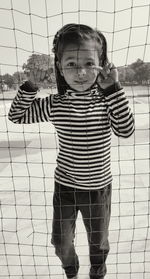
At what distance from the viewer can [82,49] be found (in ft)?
3.39

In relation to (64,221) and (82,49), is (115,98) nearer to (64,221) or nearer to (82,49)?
(82,49)

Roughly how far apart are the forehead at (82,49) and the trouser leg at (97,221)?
1.27 ft

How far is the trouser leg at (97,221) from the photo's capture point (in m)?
1.11

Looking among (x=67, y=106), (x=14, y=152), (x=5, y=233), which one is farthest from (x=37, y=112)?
(x=14, y=152)

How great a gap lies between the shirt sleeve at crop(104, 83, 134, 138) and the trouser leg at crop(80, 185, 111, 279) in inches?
7.7

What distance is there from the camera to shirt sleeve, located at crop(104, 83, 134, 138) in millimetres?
1040

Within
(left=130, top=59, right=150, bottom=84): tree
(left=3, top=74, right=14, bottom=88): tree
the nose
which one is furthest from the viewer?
(left=130, top=59, right=150, bottom=84): tree

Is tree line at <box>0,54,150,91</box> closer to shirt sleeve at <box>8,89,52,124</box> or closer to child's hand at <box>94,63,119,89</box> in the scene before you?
shirt sleeve at <box>8,89,52,124</box>

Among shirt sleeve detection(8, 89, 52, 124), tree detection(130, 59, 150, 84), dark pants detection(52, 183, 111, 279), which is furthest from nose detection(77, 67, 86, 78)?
tree detection(130, 59, 150, 84)

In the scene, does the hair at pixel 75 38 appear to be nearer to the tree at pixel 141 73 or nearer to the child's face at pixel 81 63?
the child's face at pixel 81 63

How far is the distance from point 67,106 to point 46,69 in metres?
0.21

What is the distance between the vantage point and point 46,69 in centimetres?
124

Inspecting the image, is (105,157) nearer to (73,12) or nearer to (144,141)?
(73,12)

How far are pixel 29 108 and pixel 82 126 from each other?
173 mm
